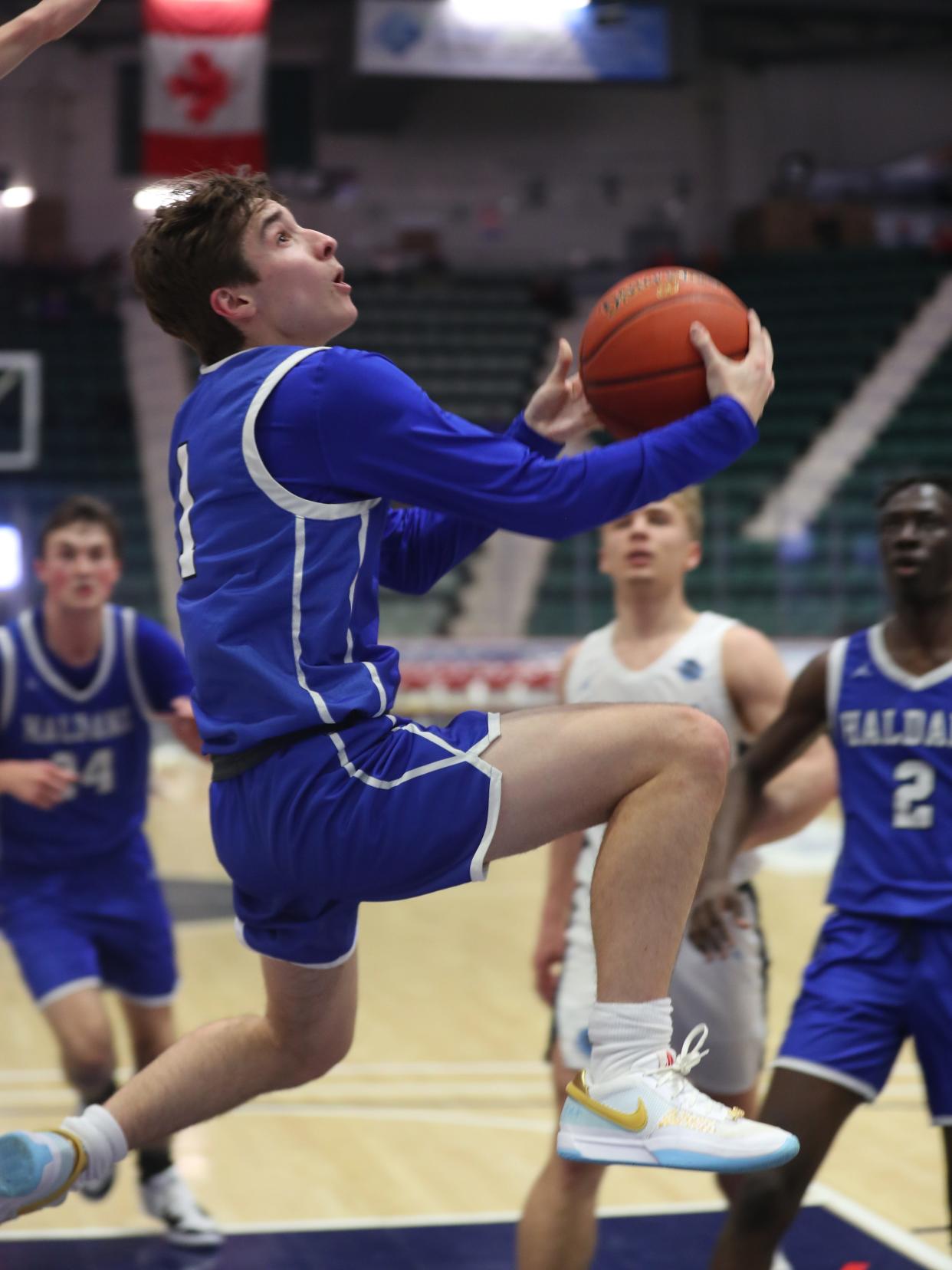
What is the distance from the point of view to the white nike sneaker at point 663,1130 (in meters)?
2.38

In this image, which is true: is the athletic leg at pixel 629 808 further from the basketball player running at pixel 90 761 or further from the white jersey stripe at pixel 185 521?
the basketball player running at pixel 90 761

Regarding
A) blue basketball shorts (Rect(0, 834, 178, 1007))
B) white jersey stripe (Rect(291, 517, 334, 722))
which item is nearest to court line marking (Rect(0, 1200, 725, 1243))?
blue basketball shorts (Rect(0, 834, 178, 1007))

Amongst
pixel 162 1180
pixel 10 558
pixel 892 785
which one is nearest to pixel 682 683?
pixel 892 785

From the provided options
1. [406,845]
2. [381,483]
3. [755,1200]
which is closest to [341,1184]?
[755,1200]

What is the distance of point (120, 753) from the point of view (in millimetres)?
4633

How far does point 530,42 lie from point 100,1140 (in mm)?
15877

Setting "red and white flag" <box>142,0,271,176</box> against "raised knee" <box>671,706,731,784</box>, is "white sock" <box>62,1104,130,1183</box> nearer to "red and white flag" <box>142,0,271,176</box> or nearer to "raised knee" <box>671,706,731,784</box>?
"raised knee" <box>671,706,731,784</box>

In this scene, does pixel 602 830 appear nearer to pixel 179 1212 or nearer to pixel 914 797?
pixel 914 797

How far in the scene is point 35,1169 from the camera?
2539 mm

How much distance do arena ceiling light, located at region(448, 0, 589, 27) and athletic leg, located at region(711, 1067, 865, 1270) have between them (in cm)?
1515

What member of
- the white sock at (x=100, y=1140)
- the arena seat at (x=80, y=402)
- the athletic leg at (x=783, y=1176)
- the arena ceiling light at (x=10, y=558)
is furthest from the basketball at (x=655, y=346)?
the arena seat at (x=80, y=402)

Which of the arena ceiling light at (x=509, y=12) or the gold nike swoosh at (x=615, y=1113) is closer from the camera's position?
the gold nike swoosh at (x=615, y=1113)

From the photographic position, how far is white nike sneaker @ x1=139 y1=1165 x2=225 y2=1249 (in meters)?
4.18

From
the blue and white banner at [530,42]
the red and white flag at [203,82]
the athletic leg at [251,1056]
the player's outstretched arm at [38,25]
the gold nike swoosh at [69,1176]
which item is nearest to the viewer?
the gold nike swoosh at [69,1176]
